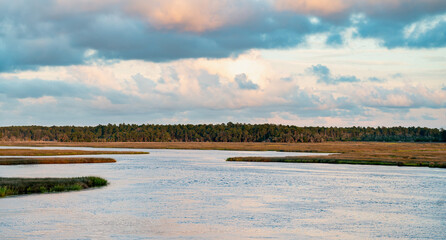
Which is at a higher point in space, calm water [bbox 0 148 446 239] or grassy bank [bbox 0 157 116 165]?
grassy bank [bbox 0 157 116 165]

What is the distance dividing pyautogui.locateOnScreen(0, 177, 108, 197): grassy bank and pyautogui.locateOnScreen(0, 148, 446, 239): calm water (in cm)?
143

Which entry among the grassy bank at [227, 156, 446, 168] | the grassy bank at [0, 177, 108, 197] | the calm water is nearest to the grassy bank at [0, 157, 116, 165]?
the grassy bank at [227, 156, 446, 168]

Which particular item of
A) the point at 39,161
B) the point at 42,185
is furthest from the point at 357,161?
the point at 42,185

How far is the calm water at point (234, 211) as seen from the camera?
27531mm

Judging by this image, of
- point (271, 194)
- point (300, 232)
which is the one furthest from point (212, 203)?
point (300, 232)

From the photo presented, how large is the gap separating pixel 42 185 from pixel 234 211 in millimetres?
18037

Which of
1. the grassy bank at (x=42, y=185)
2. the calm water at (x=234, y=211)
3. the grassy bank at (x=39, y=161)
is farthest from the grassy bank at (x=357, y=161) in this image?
the grassy bank at (x=42, y=185)

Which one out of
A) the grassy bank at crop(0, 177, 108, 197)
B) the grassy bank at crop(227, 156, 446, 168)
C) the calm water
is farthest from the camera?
the grassy bank at crop(227, 156, 446, 168)

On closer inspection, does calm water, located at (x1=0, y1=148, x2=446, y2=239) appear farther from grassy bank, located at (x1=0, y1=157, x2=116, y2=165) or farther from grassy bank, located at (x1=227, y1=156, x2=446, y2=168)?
grassy bank, located at (x1=0, y1=157, x2=116, y2=165)

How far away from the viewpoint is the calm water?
27.5 meters

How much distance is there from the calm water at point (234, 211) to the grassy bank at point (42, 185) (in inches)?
56.2

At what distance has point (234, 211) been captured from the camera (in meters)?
34.7

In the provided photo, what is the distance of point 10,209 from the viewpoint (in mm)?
32719

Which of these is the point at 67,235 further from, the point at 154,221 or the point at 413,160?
the point at 413,160
